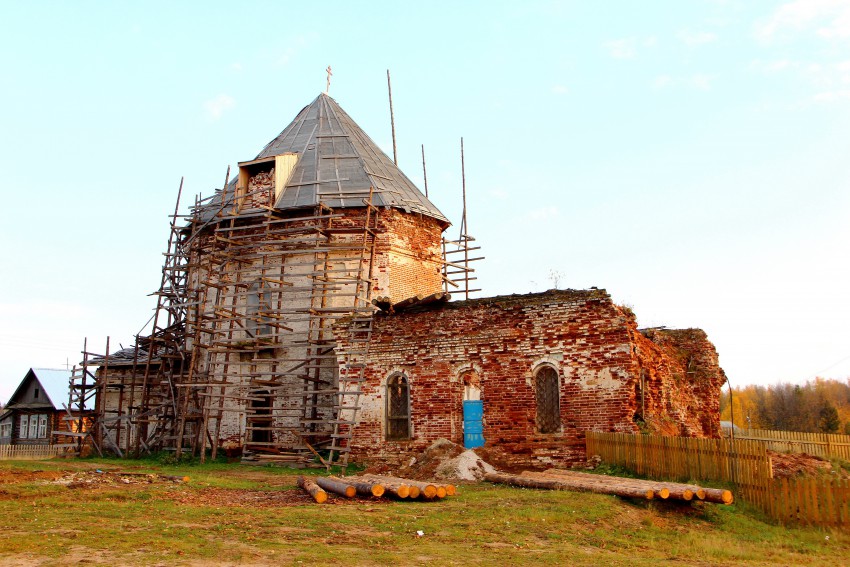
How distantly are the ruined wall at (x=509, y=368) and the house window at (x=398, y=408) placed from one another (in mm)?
185

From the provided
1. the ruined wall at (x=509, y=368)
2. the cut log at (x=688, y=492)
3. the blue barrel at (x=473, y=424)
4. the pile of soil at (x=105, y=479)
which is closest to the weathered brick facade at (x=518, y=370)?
the ruined wall at (x=509, y=368)

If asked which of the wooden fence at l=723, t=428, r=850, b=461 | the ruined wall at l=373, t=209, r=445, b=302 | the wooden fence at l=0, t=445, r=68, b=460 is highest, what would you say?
the ruined wall at l=373, t=209, r=445, b=302

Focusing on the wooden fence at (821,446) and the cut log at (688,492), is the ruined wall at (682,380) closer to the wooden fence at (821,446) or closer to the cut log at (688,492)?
the wooden fence at (821,446)

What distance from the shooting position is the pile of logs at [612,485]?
40.1 ft

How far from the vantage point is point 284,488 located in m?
15.2

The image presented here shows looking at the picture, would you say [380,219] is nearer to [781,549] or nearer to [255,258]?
[255,258]

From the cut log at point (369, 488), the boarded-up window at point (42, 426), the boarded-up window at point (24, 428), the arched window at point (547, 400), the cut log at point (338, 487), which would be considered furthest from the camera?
the boarded-up window at point (24, 428)

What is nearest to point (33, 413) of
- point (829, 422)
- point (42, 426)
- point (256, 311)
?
point (42, 426)

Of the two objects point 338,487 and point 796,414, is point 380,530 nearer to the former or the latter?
point 338,487

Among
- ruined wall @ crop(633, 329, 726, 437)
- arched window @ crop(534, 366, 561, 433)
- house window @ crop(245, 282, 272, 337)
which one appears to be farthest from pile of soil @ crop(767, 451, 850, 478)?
house window @ crop(245, 282, 272, 337)

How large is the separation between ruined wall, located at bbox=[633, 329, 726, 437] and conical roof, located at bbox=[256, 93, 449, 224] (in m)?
8.45

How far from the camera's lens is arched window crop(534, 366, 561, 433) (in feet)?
59.1

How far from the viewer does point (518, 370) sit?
18391 millimetres

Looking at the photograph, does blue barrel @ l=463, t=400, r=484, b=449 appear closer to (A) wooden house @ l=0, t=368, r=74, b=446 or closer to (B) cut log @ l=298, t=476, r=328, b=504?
(B) cut log @ l=298, t=476, r=328, b=504
